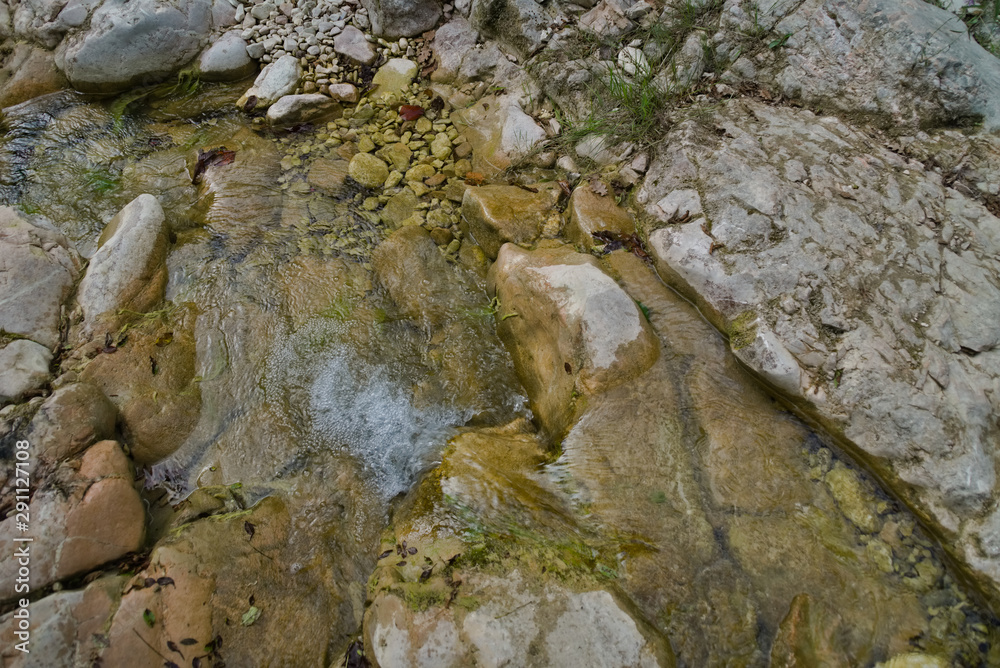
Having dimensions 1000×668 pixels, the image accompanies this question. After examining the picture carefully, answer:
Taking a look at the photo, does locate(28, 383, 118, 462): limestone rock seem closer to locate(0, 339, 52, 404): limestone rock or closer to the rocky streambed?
the rocky streambed

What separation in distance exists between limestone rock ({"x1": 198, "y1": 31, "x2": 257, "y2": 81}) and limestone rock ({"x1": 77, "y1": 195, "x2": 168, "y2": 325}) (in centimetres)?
207

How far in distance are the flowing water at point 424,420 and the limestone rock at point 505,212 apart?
13.8 inches

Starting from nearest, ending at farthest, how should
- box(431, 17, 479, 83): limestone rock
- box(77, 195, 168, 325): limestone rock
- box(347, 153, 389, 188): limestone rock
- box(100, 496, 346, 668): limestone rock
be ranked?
box(100, 496, 346, 668): limestone rock, box(77, 195, 168, 325): limestone rock, box(347, 153, 389, 188): limestone rock, box(431, 17, 479, 83): limestone rock

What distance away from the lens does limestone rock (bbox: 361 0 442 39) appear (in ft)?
17.3

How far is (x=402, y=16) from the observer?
17.4ft

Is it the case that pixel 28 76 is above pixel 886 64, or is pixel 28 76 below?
below

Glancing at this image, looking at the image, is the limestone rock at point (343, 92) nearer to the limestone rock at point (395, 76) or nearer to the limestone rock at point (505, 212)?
the limestone rock at point (395, 76)

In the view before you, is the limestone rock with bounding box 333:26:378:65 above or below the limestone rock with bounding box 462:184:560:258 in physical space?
above

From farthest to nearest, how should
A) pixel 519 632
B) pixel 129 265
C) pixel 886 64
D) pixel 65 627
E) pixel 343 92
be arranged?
1. pixel 343 92
2. pixel 129 265
3. pixel 886 64
4. pixel 65 627
5. pixel 519 632

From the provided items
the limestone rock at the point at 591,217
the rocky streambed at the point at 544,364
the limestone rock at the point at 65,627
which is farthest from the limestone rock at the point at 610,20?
the limestone rock at the point at 65,627

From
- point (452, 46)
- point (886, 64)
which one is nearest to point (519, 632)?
point (886, 64)

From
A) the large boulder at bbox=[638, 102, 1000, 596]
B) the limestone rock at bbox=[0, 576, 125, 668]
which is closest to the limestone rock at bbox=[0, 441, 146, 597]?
the limestone rock at bbox=[0, 576, 125, 668]

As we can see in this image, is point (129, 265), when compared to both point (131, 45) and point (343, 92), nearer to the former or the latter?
point (343, 92)

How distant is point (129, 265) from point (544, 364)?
9.78 feet
